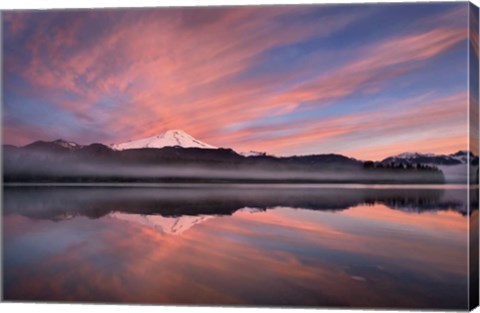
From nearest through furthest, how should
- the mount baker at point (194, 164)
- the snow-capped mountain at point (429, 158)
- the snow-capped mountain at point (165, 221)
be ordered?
the snow-capped mountain at point (429, 158) < the mount baker at point (194, 164) < the snow-capped mountain at point (165, 221)

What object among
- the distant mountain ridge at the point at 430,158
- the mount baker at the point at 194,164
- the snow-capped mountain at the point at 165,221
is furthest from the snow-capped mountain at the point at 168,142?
the distant mountain ridge at the point at 430,158

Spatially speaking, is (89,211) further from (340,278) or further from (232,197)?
(340,278)

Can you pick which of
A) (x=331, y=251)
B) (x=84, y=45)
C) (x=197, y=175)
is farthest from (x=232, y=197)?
(x=84, y=45)

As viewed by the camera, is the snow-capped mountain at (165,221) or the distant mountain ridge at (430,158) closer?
the distant mountain ridge at (430,158)

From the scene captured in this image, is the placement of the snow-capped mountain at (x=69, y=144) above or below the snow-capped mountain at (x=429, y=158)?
above

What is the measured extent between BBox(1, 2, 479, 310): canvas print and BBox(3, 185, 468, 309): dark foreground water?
0.01 m

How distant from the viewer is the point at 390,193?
5.83 metres

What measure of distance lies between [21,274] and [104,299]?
73cm

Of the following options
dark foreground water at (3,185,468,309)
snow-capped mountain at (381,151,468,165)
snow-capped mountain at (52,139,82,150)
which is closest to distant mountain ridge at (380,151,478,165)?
snow-capped mountain at (381,151,468,165)

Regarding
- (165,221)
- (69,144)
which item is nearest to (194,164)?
(165,221)

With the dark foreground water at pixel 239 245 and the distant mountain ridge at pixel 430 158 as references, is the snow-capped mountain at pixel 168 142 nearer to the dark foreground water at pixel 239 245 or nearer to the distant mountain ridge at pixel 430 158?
the dark foreground water at pixel 239 245

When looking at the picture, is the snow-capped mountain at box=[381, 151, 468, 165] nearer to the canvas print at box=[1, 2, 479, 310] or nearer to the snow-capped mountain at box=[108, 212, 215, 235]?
the canvas print at box=[1, 2, 479, 310]

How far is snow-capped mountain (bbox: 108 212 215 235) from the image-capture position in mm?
6000

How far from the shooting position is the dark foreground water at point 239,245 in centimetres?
569
